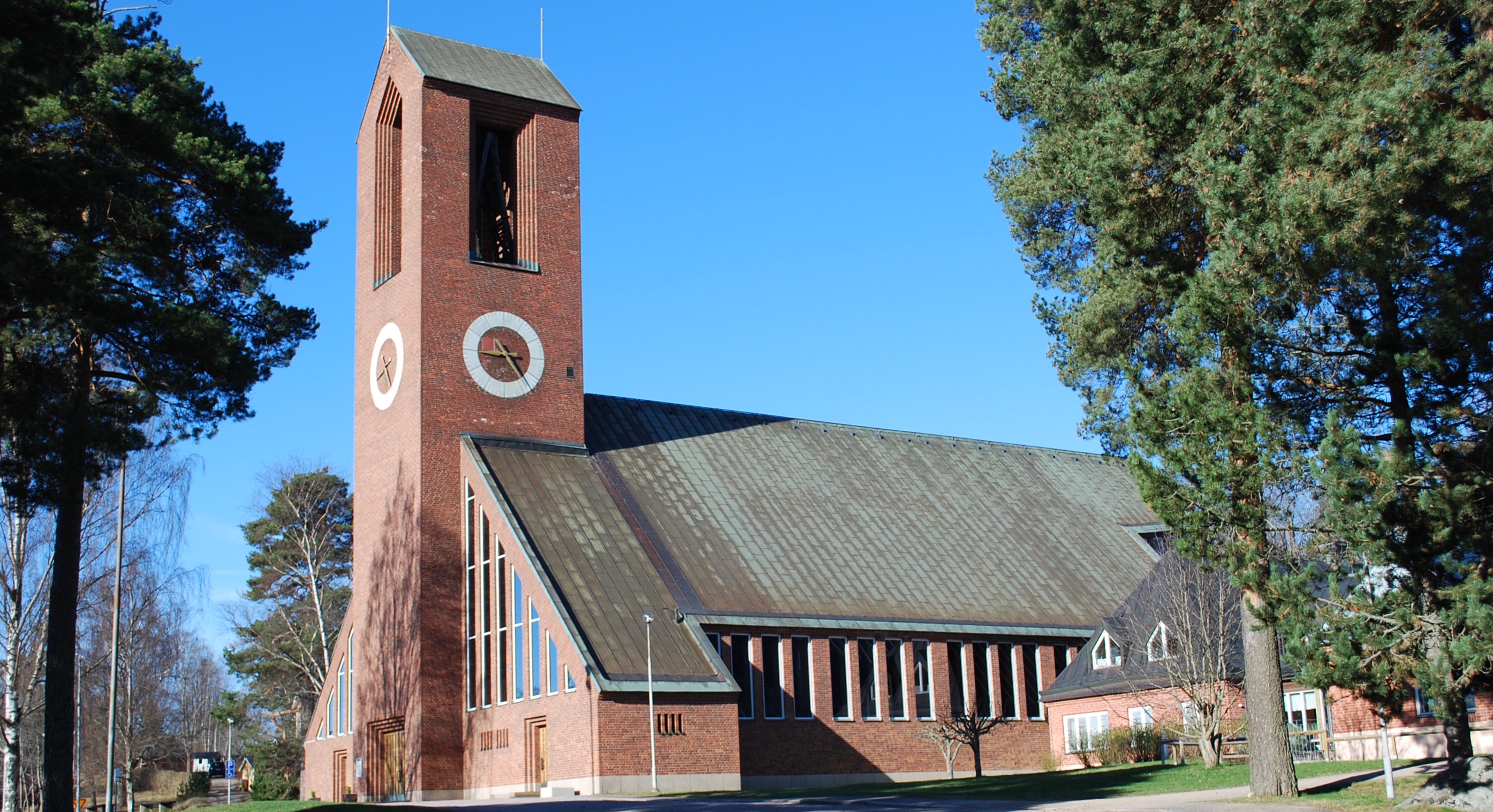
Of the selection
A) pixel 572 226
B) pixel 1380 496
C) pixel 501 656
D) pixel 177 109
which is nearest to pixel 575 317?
pixel 572 226

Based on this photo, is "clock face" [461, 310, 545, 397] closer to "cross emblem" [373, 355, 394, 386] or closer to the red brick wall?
"cross emblem" [373, 355, 394, 386]

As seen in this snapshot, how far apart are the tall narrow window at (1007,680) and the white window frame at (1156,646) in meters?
4.24

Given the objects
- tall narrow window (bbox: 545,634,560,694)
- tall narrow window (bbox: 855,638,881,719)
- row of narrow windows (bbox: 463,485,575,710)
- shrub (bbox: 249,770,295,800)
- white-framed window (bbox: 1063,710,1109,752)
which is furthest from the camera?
shrub (bbox: 249,770,295,800)

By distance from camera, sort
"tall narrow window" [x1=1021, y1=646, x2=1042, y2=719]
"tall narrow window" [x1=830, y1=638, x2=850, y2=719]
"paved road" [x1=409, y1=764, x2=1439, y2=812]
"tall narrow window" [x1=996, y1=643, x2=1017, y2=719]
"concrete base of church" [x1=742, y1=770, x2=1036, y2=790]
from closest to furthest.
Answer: "paved road" [x1=409, y1=764, x2=1439, y2=812] < "concrete base of church" [x1=742, y1=770, x2=1036, y2=790] < "tall narrow window" [x1=830, y1=638, x2=850, y2=719] < "tall narrow window" [x1=996, y1=643, x2=1017, y2=719] < "tall narrow window" [x1=1021, y1=646, x2=1042, y2=719]

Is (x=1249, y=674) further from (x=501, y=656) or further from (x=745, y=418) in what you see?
(x=745, y=418)

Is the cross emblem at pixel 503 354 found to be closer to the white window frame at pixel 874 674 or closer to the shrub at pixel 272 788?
the white window frame at pixel 874 674

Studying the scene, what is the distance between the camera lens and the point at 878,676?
34.0m

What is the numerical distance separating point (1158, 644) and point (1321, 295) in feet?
56.6

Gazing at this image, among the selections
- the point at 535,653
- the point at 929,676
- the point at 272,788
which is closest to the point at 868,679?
the point at 929,676

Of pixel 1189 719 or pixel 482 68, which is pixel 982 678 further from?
pixel 482 68

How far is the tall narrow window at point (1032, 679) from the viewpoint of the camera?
36.4 meters

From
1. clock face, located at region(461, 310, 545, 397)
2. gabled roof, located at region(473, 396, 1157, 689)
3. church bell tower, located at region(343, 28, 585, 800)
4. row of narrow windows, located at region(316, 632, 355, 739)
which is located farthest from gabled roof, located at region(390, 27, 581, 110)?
row of narrow windows, located at region(316, 632, 355, 739)

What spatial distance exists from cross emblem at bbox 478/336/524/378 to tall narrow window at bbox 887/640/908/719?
1140 cm

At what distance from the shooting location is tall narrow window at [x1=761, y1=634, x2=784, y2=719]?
32.0 meters
